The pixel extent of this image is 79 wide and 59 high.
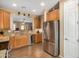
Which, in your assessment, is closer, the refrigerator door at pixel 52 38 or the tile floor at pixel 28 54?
the refrigerator door at pixel 52 38

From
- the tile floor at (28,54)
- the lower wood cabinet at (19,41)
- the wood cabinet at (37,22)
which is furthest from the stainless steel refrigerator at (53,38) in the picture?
the wood cabinet at (37,22)

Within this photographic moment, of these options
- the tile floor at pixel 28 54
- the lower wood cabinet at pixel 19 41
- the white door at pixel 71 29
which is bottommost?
the tile floor at pixel 28 54

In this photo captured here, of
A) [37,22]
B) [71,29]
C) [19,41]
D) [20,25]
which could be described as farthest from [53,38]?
[37,22]

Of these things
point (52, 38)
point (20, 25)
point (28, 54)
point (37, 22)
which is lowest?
point (28, 54)

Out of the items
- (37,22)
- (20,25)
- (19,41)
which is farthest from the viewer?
(37,22)

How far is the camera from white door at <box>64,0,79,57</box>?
3227 millimetres

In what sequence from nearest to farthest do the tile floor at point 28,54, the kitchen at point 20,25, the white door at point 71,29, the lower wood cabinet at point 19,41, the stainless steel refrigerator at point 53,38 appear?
the white door at point 71,29, the stainless steel refrigerator at point 53,38, the tile floor at point 28,54, the kitchen at point 20,25, the lower wood cabinet at point 19,41

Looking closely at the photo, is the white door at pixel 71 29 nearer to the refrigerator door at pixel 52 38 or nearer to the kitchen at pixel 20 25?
the refrigerator door at pixel 52 38

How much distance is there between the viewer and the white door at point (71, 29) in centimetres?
323

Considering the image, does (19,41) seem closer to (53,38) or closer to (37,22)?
(53,38)

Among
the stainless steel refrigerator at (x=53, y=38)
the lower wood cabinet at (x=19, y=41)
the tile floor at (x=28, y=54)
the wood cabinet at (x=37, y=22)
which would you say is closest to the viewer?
the stainless steel refrigerator at (x=53, y=38)

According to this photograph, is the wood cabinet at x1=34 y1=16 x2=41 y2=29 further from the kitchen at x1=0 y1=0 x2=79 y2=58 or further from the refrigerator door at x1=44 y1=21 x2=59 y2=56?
the refrigerator door at x1=44 y1=21 x2=59 y2=56

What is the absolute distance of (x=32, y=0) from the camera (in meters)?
4.75

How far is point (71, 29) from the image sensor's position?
11.2ft
